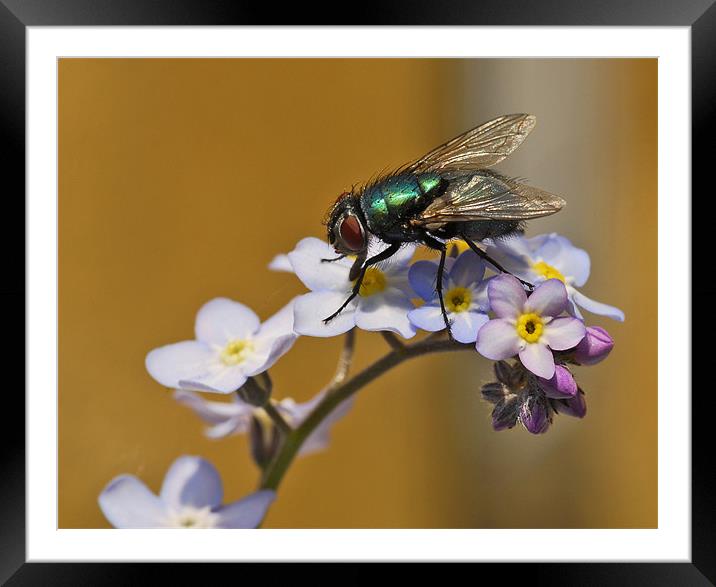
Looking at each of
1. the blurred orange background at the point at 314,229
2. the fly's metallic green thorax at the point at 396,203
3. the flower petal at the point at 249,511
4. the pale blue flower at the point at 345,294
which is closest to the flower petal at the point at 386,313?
the pale blue flower at the point at 345,294

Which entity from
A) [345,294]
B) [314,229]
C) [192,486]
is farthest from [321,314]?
[314,229]

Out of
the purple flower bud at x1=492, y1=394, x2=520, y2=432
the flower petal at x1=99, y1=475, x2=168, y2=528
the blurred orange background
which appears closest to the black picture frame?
the flower petal at x1=99, y1=475, x2=168, y2=528

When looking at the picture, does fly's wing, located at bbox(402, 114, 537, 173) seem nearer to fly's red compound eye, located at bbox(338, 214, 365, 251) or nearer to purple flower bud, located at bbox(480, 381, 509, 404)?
fly's red compound eye, located at bbox(338, 214, 365, 251)

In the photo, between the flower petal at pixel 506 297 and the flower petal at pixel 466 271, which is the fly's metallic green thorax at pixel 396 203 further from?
the flower petal at pixel 506 297

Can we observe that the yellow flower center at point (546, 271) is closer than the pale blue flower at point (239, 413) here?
Yes

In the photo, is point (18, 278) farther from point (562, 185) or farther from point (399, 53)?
point (562, 185)

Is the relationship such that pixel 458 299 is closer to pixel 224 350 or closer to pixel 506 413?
→ pixel 506 413

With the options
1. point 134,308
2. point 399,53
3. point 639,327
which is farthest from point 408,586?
point 639,327
